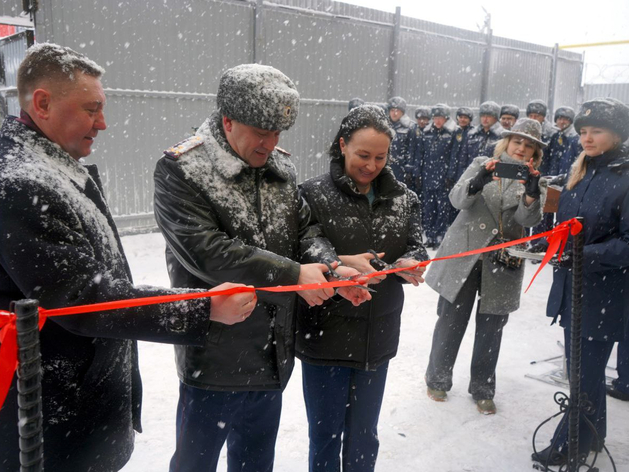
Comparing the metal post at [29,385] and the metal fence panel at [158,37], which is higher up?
the metal fence panel at [158,37]

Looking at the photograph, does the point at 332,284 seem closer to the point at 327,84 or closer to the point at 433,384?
the point at 433,384

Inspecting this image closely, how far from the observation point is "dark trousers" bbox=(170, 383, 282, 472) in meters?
2.07

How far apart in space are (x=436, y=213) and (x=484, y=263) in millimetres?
5810

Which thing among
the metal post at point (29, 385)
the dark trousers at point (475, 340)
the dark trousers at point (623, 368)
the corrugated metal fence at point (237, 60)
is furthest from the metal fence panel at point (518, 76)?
the metal post at point (29, 385)

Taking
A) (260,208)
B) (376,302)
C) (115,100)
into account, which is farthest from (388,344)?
(115,100)

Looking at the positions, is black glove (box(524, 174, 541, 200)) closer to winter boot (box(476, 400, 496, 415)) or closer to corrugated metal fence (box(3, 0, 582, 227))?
winter boot (box(476, 400, 496, 415))

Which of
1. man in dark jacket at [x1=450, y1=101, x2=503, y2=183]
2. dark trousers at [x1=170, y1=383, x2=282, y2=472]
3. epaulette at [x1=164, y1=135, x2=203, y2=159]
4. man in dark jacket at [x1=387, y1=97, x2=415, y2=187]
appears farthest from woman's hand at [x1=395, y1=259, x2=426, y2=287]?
man in dark jacket at [x1=387, y1=97, x2=415, y2=187]

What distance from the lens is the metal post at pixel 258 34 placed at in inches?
369

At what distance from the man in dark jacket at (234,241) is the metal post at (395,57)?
10.3m

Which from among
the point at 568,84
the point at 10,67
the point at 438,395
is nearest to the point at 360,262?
the point at 438,395

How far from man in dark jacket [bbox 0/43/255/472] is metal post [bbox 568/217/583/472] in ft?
5.89

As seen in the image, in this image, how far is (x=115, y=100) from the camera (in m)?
8.07

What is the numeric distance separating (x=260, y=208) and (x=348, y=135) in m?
0.64

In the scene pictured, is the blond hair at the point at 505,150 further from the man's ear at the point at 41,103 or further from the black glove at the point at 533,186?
the man's ear at the point at 41,103
